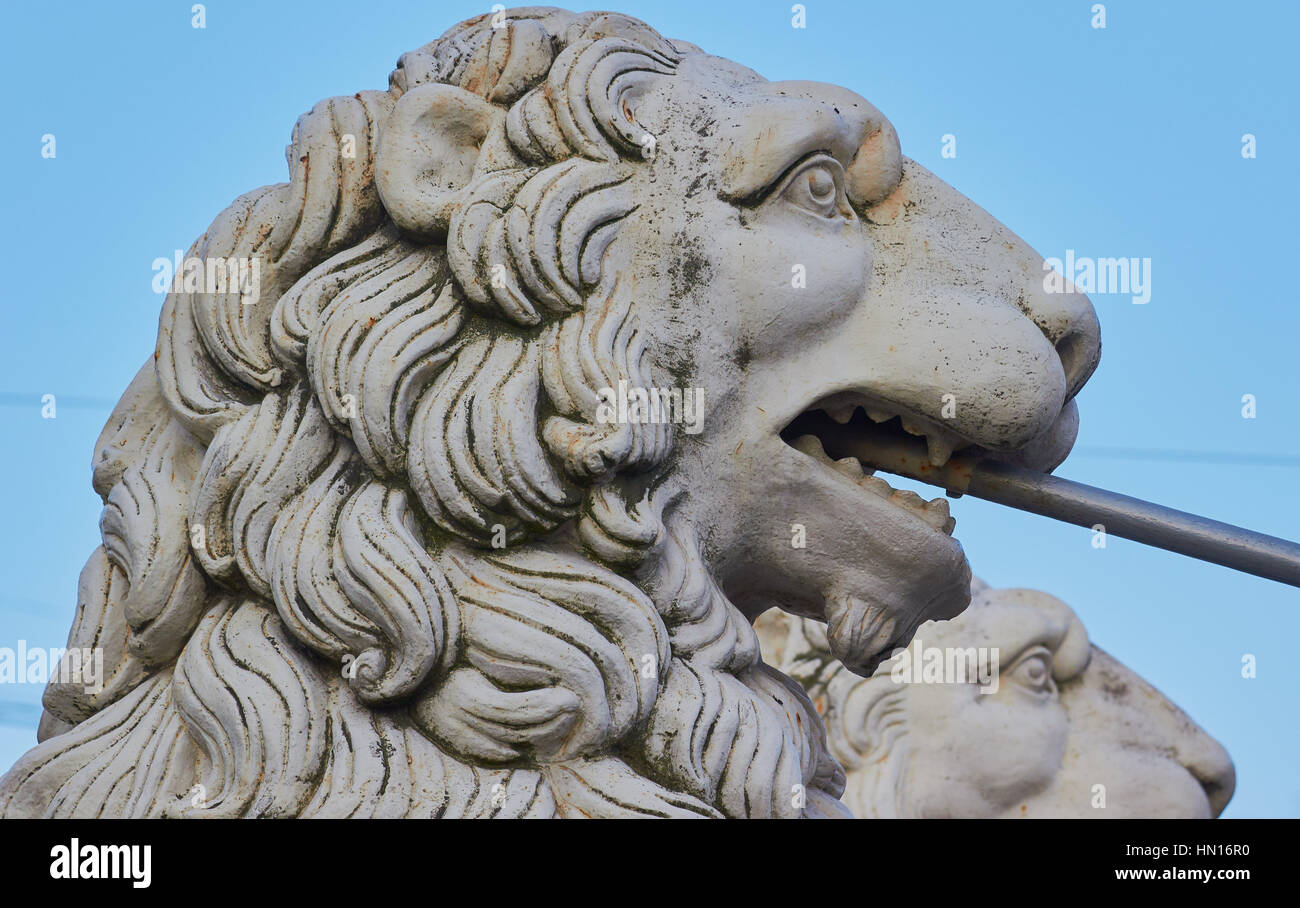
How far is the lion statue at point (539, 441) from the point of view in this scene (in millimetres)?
3381

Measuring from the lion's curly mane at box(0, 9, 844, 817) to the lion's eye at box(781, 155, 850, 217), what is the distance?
0.27 metres

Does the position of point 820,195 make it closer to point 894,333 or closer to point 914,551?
point 894,333

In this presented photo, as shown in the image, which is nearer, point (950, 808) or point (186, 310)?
point (186, 310)

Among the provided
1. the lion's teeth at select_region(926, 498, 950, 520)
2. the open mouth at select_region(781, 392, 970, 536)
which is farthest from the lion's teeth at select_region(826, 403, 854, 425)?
the lion's teeth at select_region(926, 498, 950, 520)

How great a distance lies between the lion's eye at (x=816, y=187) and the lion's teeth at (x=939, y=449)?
41 cm

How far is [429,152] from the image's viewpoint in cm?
365

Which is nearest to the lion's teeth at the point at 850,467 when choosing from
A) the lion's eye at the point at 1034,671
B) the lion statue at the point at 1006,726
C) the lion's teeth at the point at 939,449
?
the lion's teeth at the point at 939,449

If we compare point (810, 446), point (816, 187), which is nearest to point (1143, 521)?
point (810, 446)

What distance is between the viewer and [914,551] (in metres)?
3.73

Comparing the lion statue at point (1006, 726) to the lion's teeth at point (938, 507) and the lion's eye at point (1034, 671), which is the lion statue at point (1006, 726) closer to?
the lion's eye at point (1034, 671)

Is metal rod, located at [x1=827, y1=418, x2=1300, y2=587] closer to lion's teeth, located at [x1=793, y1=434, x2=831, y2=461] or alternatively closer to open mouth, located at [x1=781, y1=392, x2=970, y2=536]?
open mouth, located at [x1=781, y1=392, x2=970, y2=536]

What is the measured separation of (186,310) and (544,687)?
0.94 meters
